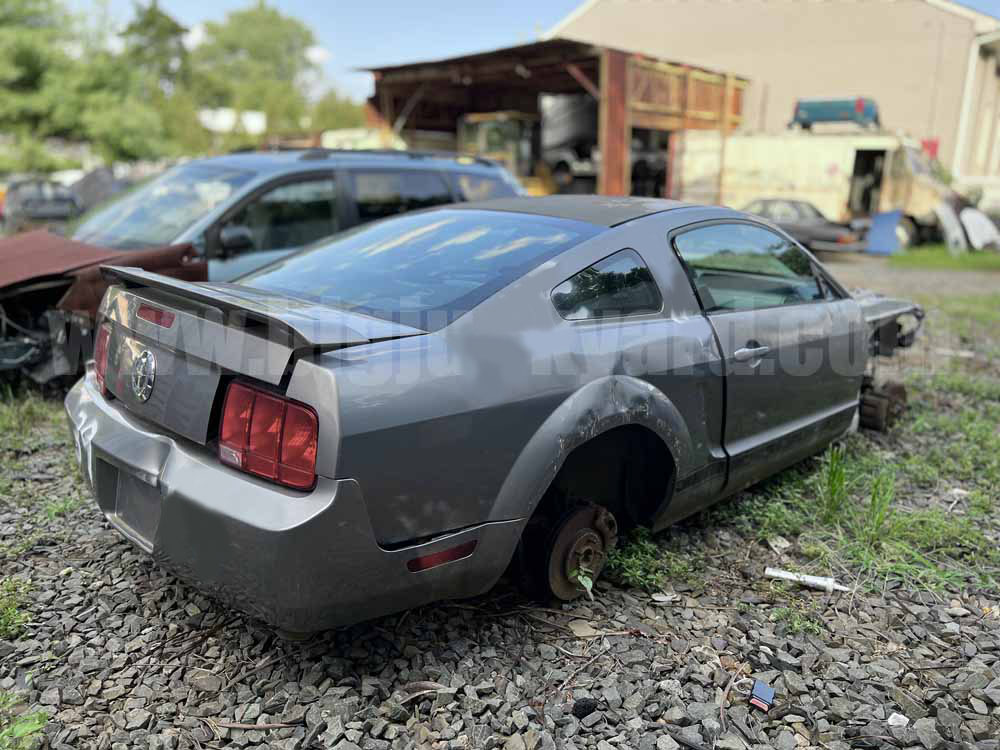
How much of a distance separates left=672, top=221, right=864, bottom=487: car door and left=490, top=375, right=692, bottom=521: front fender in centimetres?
46

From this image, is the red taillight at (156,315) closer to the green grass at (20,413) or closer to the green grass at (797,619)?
the green grass at (20,413)

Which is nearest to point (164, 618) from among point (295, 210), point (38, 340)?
point (38, 340)

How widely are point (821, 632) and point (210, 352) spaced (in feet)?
7.63

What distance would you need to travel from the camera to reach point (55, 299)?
191 inches

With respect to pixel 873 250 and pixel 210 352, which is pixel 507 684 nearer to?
pixel 210 352

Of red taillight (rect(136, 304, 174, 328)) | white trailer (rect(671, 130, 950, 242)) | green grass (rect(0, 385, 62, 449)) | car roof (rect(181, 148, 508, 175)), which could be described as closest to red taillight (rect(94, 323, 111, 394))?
red taillight (rect(136, 304, 174, 328))

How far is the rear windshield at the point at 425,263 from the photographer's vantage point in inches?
105

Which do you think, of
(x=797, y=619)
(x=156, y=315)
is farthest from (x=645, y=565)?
(x=156, y=315)

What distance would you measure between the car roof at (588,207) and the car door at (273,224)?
2433 millimetres

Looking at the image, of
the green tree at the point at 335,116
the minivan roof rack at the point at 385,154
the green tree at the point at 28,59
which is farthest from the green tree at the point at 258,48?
the minivan roof rack at the point at 385,154

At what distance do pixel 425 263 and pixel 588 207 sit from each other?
79 centimetres

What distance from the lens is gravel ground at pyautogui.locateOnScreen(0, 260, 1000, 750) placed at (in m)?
2.31

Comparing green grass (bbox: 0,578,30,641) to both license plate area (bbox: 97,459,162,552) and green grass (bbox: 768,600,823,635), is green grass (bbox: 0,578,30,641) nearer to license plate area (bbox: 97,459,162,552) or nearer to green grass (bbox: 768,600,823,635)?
license plate area (bbox: 97,459,162,552)

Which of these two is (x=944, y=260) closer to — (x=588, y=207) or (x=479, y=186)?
(x=479, y=186)
